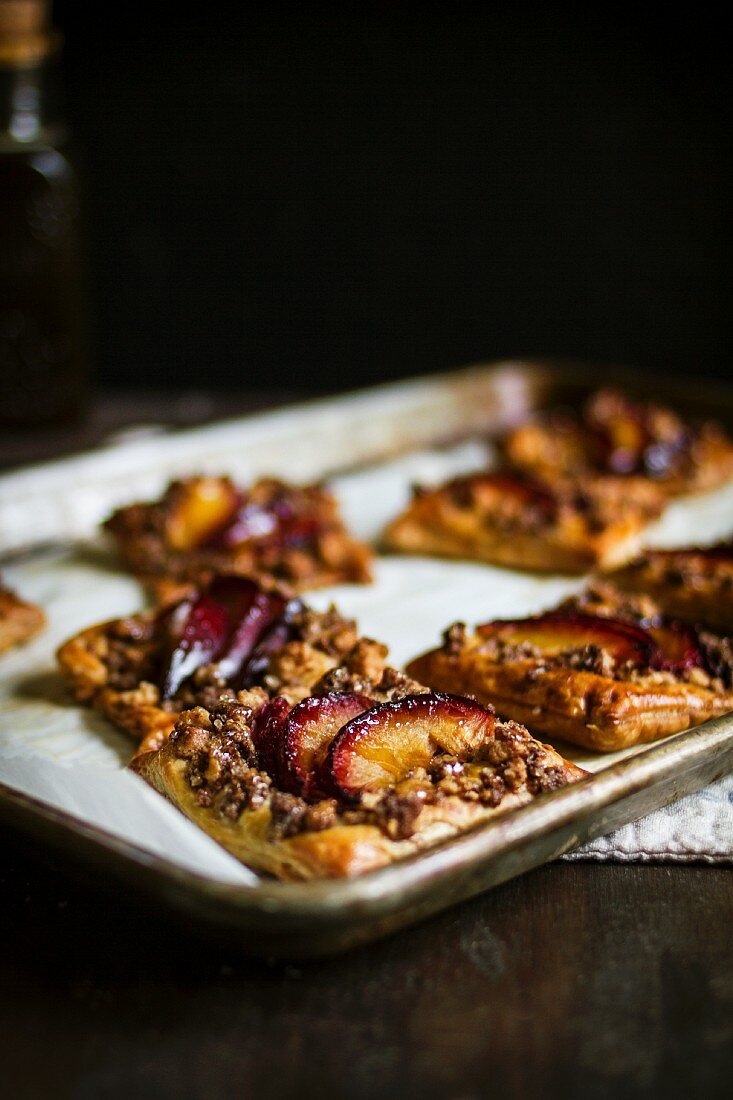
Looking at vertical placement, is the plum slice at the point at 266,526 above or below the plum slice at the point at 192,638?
below

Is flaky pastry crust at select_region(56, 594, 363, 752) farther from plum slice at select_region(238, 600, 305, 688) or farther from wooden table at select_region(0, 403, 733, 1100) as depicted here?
wooden table at select_region(0, 403, 733, 1100)

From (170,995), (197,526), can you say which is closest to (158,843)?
(170,995)

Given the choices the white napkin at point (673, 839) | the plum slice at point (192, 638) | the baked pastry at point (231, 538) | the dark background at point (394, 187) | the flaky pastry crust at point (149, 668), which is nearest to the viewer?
the white napkin at point (673, 839)

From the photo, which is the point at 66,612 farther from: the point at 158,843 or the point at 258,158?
the point at 258,158

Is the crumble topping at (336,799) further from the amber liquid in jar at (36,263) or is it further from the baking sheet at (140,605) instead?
the amber liquid in jar at (36,263)

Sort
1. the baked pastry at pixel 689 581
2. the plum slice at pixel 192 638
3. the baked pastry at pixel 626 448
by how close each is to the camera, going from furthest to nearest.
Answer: the baked pastry at pixel 626 448
the baked pastry at pixel 689 581
the plum slice at pixel 192 638

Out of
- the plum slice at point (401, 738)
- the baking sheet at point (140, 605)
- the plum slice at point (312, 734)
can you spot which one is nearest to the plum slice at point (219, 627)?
the baking sheet at point (140, 605)

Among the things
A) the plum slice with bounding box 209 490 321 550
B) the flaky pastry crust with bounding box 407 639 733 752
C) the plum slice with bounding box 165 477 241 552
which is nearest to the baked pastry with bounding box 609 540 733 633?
the flaky pastry crust with bounding box 407 639 733 752
